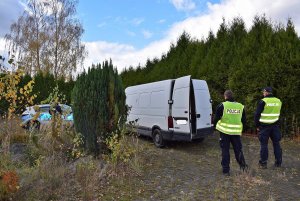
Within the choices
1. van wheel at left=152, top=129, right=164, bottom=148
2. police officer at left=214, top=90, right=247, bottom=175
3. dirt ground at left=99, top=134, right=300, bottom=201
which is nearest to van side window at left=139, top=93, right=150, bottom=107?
van wheel at left=152, top=129, right=164, bottom=148

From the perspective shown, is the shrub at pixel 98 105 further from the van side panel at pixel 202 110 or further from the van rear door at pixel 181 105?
the van side panel at pixel 202 110

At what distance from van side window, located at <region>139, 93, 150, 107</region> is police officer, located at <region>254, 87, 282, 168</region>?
4828 mm


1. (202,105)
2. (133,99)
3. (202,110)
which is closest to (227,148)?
(202,110)

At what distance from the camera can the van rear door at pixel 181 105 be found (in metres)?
9.99

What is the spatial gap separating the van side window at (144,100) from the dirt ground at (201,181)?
2991 millimetres

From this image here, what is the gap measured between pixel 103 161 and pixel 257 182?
354 centimetres

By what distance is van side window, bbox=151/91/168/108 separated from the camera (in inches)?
434

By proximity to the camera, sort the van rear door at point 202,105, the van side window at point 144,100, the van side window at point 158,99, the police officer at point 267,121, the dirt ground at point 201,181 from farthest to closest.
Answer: the van side window at point 144,100, the van side window at point 158,99, the van rear door at point 202,105, the police officer at point 267,121, the dirt ground at point 201,181

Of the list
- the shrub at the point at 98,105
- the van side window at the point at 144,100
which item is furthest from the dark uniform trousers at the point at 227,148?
the van side window at the point at 144,100

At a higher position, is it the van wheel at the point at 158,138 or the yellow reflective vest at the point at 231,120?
the yellow reflective vest at the point at 231,120

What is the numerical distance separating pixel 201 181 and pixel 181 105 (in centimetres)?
380

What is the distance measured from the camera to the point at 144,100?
12.4m

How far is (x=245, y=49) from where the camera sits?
46.9 feet

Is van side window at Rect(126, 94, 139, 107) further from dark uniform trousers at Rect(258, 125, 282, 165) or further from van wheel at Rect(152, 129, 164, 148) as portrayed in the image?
dark uniform trousers at Rect(258, 125, 282, 165)
